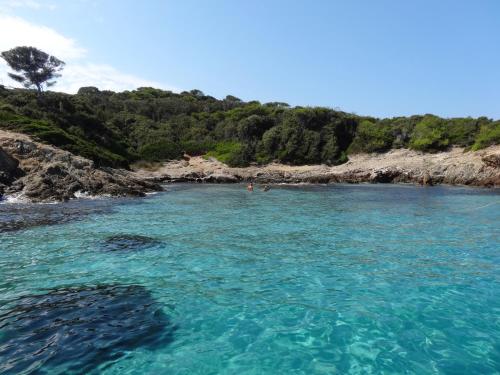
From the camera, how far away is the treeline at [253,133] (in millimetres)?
57444

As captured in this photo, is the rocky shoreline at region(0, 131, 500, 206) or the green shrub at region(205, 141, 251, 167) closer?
the rocky shoreline at region(0, 131, 500, 206)

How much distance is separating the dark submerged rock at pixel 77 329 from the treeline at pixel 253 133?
38924 mm

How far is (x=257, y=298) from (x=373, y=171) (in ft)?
156

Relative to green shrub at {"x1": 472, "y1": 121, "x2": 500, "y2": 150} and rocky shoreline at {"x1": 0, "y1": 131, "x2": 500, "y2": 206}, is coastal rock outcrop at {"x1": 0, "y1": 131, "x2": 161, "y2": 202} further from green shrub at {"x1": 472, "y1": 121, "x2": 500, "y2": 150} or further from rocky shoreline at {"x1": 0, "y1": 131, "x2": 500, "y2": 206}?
green shrub at {"x1": 472, "y1": 121, "x2": 500, "y2": 150}

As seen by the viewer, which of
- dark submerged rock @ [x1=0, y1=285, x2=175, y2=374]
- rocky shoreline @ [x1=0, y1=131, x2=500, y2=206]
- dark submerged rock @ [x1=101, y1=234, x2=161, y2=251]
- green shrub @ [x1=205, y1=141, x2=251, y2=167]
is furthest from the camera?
green shrub @ [x1=205, y1=141, x2=251, y2=167]

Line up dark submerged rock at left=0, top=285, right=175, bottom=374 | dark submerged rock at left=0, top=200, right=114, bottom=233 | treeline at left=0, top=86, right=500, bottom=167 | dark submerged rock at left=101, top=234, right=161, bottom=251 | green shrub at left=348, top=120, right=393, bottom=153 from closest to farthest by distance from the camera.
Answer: dark submerged rock at left=0, top=285, right=175, bottom=374
dark submerged rock at left=101, top=234, right=161, bottom=251
dark submerged rock at left=0, top=200, right=114, bottom=233
treeline at left=0, top=86, right=500, bottom=167
green shrub at left=348, top=120, right=393, bottom=153

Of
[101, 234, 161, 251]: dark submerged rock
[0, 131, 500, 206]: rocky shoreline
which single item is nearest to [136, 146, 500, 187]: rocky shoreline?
[0, 131, 500, 206]: rocky shoreline

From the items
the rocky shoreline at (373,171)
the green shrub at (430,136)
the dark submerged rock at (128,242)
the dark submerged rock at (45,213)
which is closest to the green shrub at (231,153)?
the rocky shoreline at (373,171)

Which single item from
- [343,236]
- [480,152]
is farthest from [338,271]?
[480,152]

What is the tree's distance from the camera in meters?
62.9

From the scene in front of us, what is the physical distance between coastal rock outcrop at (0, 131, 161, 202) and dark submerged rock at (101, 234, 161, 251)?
42.9 ft

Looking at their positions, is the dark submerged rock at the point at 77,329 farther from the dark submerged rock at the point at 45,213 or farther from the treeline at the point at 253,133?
the treeline at the point at 253,133

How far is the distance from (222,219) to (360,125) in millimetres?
56446

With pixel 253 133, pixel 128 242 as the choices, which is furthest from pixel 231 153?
pixel 128 242
